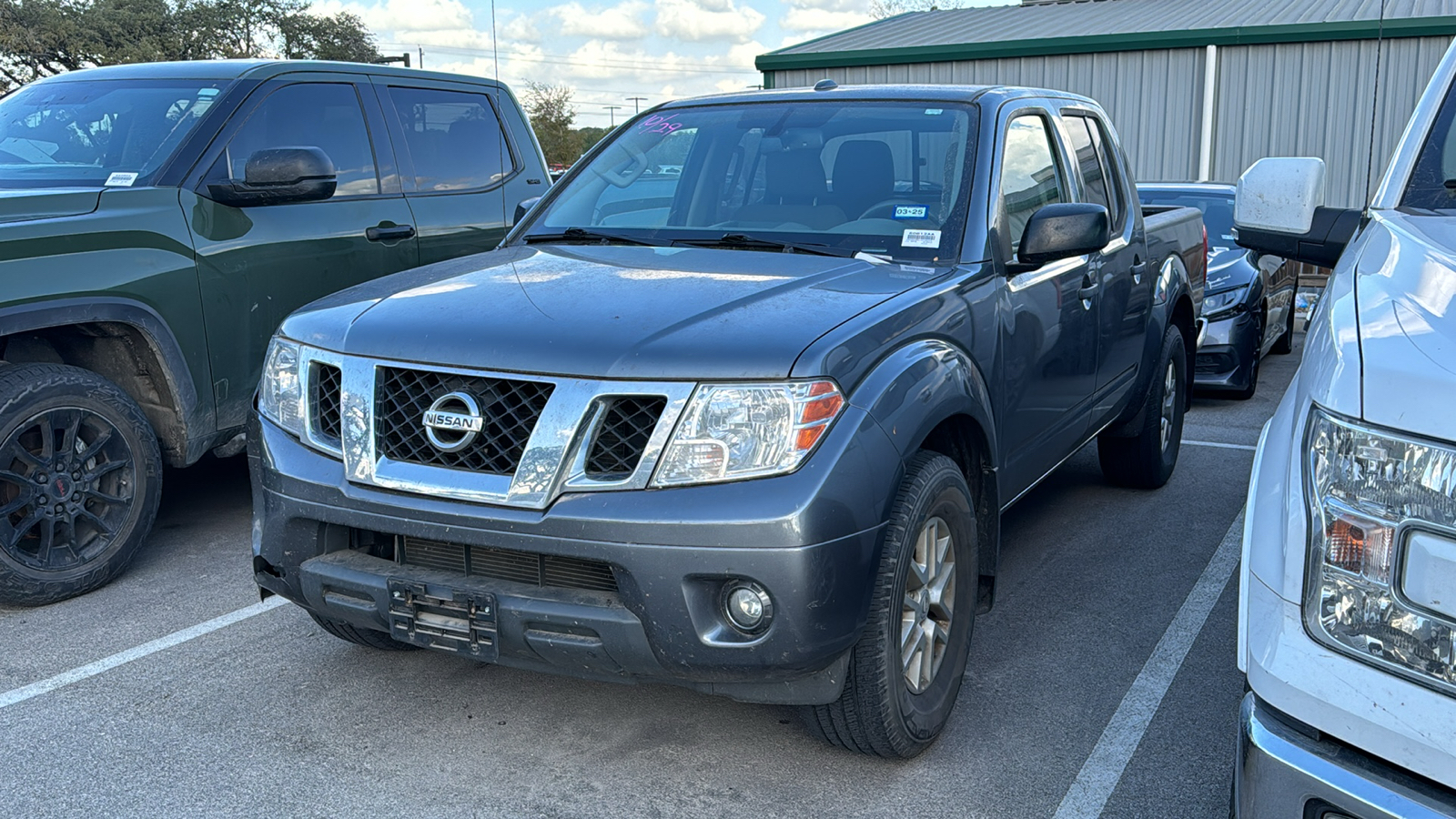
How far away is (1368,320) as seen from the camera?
83.7 inches

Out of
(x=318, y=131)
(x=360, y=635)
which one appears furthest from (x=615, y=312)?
(x=318, y=131)

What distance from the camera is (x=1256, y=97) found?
17.0 m

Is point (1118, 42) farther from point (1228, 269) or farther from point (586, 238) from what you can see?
point (586, 238)

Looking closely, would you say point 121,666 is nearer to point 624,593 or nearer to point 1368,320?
point 624,593

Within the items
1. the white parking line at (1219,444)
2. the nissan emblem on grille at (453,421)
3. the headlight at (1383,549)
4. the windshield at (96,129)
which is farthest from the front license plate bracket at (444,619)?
the white parking line at (1219,444)

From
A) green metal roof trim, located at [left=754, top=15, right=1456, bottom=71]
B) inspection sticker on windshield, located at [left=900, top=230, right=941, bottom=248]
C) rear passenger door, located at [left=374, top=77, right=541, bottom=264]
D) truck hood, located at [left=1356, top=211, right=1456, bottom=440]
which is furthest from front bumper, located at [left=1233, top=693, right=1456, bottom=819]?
green metal roof trim, located at [left=754, top=15, right=1456, bottom=71]

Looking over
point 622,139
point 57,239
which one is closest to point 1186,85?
point 622,139

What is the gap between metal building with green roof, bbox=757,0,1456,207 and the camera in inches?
636

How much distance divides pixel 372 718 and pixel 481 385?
1180 mm

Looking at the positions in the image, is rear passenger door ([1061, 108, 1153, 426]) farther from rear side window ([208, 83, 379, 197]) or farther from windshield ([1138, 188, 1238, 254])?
windshield ([1138, 188, 1238, 254])

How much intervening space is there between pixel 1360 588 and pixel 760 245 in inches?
90.2

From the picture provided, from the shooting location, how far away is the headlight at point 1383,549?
177cm

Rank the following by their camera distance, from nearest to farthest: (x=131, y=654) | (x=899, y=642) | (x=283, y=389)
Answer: (x=899, y=642) → (x=283, y=389) → (x=131, y=654)

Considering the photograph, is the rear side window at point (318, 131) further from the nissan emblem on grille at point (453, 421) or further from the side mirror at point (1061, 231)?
the side mirror at point (1061, 231)
